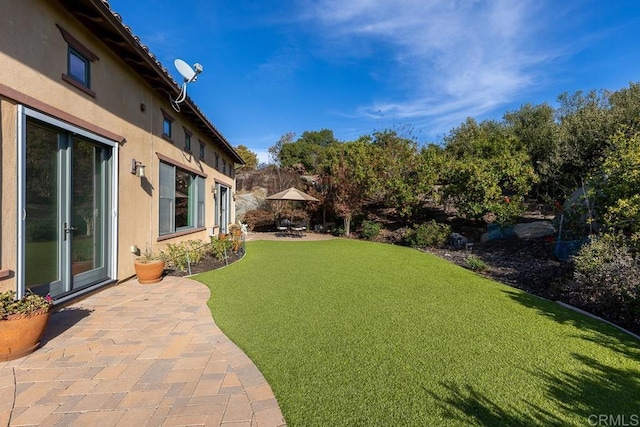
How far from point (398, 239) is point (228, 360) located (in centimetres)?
1271

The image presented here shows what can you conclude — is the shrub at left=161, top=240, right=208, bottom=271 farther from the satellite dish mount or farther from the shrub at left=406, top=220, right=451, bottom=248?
the shrub at left=406, top=220, right=451, bottom=248

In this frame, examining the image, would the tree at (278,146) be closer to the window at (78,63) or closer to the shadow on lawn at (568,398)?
the window at (78,63)

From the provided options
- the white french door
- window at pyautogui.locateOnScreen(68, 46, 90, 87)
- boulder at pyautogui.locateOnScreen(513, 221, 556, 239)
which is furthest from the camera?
boulder at pyautogui.locateOnScreen(513, 221, 556, 239)

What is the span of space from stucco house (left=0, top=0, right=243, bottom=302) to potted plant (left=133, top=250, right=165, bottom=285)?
32 centimetres

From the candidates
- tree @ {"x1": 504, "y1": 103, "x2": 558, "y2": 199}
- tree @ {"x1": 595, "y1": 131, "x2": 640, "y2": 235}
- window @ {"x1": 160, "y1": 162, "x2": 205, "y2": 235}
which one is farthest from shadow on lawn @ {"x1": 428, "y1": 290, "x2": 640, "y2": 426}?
tree @ {"x1": 504, "y1": 103, "x2": 558, "y2": 199}

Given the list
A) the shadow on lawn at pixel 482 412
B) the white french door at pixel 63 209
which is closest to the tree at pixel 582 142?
the shadow on lawn at pixel 482 412

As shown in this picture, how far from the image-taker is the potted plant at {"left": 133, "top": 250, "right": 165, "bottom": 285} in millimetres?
6285

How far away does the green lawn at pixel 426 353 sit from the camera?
260 centimetres

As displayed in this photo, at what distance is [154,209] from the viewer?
299 inches

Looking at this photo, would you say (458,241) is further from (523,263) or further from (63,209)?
(63,209)

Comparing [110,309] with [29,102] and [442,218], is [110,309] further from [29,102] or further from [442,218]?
[442,218]

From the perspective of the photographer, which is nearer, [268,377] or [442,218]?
[268,377]

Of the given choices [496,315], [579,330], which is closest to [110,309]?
[496,315]

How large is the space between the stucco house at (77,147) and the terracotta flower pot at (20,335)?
1074 millimetres
